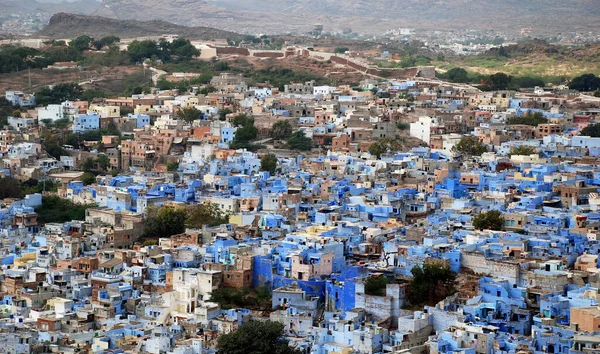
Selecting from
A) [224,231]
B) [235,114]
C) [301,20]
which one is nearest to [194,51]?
[235,114]

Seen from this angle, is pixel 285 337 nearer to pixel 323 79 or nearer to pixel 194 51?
pixel 323 79

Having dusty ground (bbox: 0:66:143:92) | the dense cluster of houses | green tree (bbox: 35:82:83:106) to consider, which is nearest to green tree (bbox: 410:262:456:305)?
the dense cluster of houses

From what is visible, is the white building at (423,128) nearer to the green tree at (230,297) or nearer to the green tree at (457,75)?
the green tree at (457,75)

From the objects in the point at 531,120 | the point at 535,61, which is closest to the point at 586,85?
the point at 531,120

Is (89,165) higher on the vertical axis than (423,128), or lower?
lower

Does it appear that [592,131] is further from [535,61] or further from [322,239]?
[535,61]
